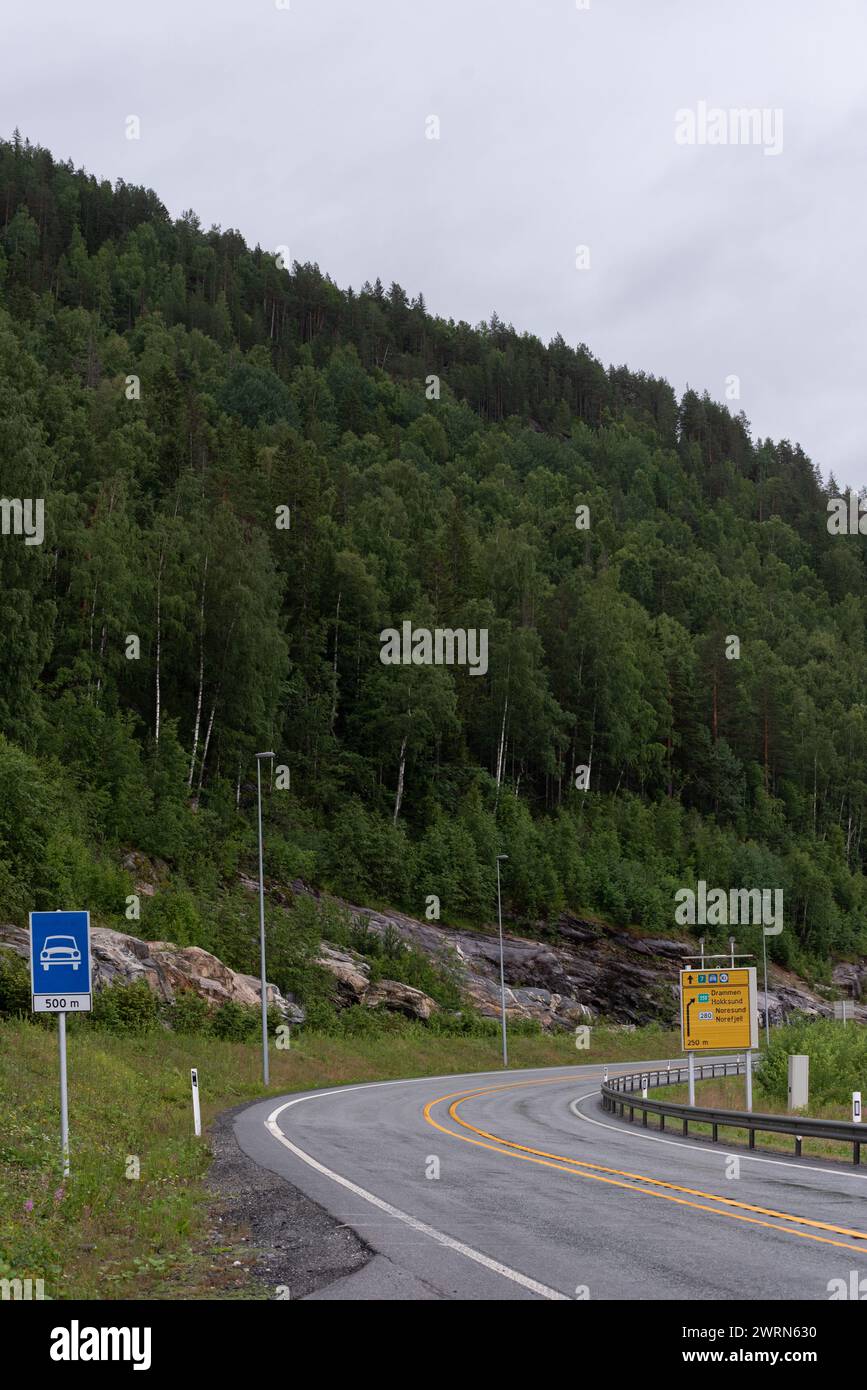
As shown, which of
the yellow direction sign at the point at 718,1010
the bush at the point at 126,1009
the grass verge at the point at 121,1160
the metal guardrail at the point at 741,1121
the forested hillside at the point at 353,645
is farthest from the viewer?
the forested hillside at the point at 353,645

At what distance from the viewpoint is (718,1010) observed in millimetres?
33125

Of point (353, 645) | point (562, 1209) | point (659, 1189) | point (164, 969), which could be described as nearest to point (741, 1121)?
point (659, 1189)

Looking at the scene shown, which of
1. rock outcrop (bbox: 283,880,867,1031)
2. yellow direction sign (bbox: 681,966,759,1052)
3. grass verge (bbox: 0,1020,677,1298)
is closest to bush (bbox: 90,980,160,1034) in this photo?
grass verge (bbox: 0,1020,677,1298)

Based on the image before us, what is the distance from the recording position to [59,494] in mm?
62000

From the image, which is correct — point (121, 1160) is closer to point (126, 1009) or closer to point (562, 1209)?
point (562, 1209)

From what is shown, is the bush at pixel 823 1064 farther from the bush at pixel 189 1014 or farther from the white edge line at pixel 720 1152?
the bush at pixel 189 1014

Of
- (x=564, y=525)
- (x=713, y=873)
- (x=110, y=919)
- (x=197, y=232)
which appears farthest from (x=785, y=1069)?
(x=197, y=232)

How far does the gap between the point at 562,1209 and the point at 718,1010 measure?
20989 millimetres

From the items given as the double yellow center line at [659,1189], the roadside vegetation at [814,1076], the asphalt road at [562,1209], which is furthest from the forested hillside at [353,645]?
the roadside vegetation at [814,1076]

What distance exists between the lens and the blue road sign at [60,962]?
1562cm

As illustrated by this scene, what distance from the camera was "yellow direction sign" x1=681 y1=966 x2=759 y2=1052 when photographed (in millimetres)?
32906

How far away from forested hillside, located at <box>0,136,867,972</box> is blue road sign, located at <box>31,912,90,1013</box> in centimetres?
2198

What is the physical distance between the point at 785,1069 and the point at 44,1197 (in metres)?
28.6

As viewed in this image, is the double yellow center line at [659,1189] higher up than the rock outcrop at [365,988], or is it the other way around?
the double yellow center line at [659,1189]
